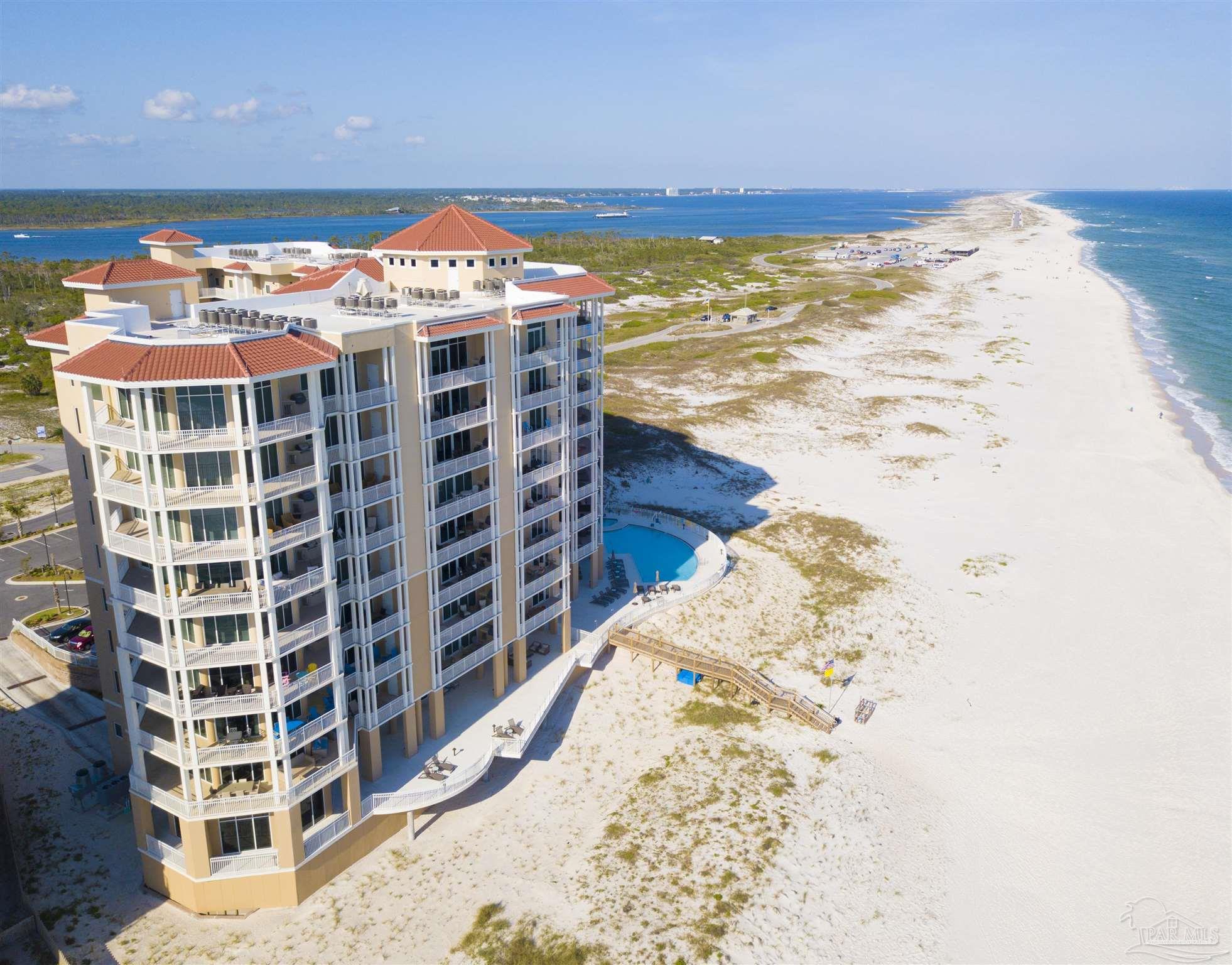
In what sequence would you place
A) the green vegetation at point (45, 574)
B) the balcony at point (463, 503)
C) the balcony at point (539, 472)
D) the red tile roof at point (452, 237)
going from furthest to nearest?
the green vegetation at point (45, 574) → the balcony at point (539, 472) → the red tile roof at point (452, 237) → the balcony at point (463, 503)

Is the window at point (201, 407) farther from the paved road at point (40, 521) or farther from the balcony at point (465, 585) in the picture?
the paved road at point (40, 521)

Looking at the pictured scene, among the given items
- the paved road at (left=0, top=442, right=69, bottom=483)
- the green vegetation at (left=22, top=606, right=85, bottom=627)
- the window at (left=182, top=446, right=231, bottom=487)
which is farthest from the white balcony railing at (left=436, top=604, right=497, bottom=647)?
the paved road at (left=0, top=442, right=69, bottom=483)

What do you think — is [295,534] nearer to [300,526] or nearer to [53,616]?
[300,526]

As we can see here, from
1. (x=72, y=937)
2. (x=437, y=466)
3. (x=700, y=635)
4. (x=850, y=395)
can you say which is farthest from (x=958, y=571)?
(x=72, y=937)

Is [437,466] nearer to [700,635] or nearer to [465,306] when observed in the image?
[465,306]

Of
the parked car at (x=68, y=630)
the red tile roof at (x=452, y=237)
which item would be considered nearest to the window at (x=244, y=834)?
the parked car at (x=68, y=630)

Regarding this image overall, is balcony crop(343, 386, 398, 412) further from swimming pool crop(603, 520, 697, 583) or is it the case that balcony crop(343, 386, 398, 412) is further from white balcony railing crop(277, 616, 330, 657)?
swimming pool crop(603, 520, 697, 583)

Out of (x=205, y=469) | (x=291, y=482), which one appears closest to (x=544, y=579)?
(x=291, y=482)
